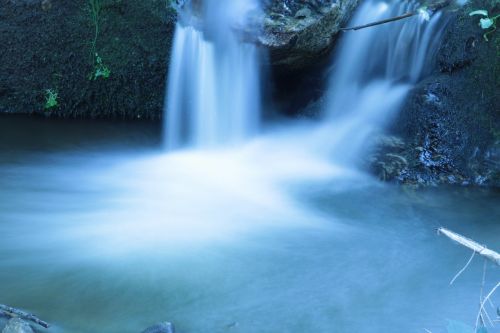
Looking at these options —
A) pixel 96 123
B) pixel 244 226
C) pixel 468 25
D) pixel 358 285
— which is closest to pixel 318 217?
pixel 244 226

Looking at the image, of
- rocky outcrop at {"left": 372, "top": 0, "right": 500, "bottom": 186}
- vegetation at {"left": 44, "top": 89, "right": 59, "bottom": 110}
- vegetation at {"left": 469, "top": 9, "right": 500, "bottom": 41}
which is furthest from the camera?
vegetation at {"left": 44, "top": 89, "right": 59, "bottom": 110}

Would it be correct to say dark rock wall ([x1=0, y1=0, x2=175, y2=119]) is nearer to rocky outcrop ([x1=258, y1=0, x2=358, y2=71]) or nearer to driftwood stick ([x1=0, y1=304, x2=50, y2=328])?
rocky outcrop ([x1=258, y1=0, x2=358, y2=71])

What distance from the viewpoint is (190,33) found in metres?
5.43

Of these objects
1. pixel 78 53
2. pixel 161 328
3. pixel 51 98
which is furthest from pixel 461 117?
pixel 51 98

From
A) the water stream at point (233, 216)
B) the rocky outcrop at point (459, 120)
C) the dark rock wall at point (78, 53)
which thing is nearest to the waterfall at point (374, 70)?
the water stream at point (233, 216)

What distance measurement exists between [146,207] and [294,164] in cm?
176

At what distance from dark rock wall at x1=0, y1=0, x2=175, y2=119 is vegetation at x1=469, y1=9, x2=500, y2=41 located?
3.06 meters

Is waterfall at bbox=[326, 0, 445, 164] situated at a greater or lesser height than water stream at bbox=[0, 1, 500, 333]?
greater

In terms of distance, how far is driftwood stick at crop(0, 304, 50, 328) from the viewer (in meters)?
2.43

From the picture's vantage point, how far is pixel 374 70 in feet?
18.4

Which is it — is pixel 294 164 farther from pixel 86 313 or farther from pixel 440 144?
pixel 86 313

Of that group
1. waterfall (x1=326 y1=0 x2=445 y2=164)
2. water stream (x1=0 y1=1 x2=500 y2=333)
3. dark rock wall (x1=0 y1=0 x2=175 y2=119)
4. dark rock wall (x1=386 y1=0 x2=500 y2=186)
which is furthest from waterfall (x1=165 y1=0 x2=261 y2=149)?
dark rock wall (x1=386 y1=0 x2=500 y2=186)

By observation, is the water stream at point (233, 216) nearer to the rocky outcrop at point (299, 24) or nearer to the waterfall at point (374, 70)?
the waterfall at point (374, 70)

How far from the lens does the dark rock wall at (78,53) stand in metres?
5.55
